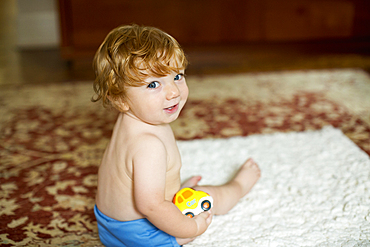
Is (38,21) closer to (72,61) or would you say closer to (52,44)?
(52,44)

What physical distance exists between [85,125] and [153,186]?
93 cm

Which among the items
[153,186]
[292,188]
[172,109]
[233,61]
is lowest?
[233,61]

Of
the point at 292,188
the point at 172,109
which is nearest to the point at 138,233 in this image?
the point at 172,109

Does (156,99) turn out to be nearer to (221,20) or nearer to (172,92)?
(172,92)

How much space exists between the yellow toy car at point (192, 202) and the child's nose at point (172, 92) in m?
0.20

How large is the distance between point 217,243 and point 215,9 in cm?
189

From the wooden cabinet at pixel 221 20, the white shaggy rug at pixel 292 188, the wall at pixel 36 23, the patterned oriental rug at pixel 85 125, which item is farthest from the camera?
the wall at pixel 36 23

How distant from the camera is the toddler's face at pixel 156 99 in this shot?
64 centimetres

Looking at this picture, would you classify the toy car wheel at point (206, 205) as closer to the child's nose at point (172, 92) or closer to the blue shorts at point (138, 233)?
the blue shorts at point (138, 233)

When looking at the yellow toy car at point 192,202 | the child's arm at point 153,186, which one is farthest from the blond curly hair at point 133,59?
the yellow toy car at point 192,202

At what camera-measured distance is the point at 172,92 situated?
2.11 feet

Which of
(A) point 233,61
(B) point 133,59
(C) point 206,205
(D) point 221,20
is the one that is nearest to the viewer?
(B) point 133,59

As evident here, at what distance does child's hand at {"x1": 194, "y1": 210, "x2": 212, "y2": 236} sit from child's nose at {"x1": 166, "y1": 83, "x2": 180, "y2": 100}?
0.79 feet

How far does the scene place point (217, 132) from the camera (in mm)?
1380
